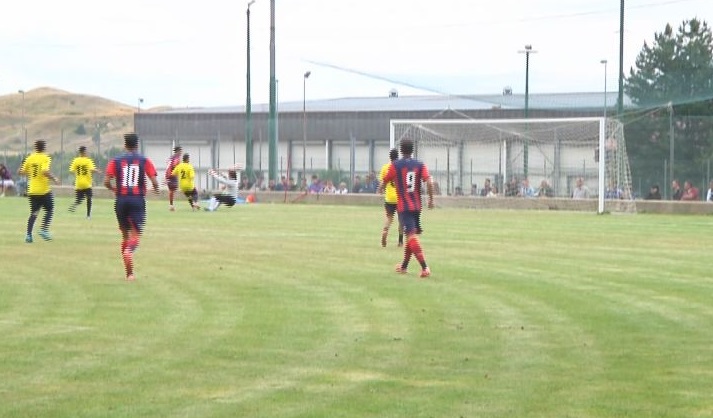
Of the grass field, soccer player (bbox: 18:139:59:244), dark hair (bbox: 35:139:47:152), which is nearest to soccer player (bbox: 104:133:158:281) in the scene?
the grass field

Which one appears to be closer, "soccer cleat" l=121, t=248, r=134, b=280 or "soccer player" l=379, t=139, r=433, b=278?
"soccer cleat" l=121, t=248, r=134, b=280

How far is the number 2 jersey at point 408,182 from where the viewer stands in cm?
1889

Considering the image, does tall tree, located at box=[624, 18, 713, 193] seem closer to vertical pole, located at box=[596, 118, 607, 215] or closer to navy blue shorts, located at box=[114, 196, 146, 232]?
vertical pole, located at box=[596, 118, 607, 215]

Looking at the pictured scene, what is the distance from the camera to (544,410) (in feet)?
29.2

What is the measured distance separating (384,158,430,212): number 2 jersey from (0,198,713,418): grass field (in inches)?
39.1

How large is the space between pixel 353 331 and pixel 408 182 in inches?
255

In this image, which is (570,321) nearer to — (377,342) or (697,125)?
(377,342)

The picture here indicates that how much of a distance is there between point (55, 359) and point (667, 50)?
53.0 meters

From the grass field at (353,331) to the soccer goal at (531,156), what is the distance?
18.3 metres

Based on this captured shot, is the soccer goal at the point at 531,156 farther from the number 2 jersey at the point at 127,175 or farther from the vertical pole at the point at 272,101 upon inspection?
the number 2 jersey at the point at 127,175

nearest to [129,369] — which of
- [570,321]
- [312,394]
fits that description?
[312,394]

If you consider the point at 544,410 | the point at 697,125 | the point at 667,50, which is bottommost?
the point at 544,410

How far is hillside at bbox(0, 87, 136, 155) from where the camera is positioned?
118088 millimetres

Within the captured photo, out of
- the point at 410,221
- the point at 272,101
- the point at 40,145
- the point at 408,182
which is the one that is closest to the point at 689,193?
the point at 272,101
